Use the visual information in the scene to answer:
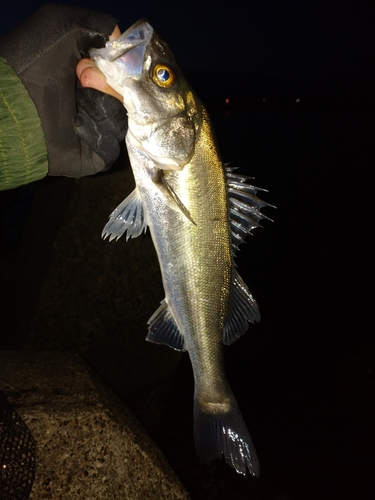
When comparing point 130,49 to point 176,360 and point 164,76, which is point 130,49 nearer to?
point 164,76

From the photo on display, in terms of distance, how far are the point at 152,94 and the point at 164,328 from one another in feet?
5.27

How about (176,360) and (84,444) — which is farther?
(176,360)

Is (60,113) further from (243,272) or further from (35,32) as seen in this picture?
(243,272)

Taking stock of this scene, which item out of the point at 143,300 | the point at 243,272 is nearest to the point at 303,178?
the point at 243,272

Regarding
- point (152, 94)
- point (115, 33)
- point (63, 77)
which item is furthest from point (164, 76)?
point (63, 77)

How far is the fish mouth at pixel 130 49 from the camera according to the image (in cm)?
208

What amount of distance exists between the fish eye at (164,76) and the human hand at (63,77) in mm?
324

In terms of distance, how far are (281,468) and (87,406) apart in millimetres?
2700

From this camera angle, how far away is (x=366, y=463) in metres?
4.30

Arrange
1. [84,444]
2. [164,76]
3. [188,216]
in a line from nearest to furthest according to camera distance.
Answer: [164,76]
[188,216]
[84,444]

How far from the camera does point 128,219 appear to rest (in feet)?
8.04

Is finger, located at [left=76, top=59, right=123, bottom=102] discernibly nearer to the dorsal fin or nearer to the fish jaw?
the fish jaw

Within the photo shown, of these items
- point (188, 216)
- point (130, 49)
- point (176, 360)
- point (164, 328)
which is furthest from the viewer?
point (176, 360)

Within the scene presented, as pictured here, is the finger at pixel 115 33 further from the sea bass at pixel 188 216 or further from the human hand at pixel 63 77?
the sea bass at pixel 188 216
